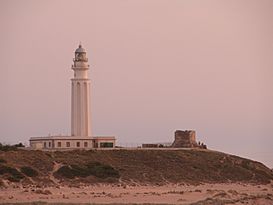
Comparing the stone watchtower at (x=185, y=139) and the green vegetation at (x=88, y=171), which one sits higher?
the stone watchtower at (x=185, y=139)

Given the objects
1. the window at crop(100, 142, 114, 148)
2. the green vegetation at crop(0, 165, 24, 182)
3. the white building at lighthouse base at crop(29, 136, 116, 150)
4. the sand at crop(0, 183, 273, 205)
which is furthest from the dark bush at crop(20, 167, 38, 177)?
the window at crop(100, 142, 114, 148)

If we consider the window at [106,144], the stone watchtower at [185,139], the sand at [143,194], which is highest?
the stone watchtower at [185,139]

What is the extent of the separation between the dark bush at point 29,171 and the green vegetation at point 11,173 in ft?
1.86

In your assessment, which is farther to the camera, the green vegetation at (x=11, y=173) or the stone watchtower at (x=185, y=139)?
the stone watchtower at (x=185, y=139)

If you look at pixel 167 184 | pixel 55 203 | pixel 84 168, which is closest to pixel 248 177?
pixel 167 184

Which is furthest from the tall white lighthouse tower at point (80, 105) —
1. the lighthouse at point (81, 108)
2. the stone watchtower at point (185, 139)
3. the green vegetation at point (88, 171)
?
the green vegetation at point (88, 171)

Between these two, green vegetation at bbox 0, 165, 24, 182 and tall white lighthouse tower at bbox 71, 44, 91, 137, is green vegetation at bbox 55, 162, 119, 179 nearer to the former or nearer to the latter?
green vegetation at bbox 0, 165, 24, 182

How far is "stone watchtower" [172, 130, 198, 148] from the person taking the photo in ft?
255

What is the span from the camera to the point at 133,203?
44500 mm

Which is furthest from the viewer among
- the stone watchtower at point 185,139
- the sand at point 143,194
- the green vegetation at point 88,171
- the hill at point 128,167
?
the stone watchtower at point 185,139

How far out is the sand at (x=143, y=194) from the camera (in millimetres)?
46281

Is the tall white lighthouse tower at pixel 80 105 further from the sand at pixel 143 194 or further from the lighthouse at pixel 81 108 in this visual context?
the sand at pixel 143 194

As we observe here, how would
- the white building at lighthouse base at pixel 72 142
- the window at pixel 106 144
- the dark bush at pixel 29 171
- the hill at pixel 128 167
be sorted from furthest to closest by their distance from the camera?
the window at pixel 106 144 < the white building at lighthouse base at pixel 72 142 < the hill at pixel 128 167 < the dark bush at pixel 29 171

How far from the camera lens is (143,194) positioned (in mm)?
51969
